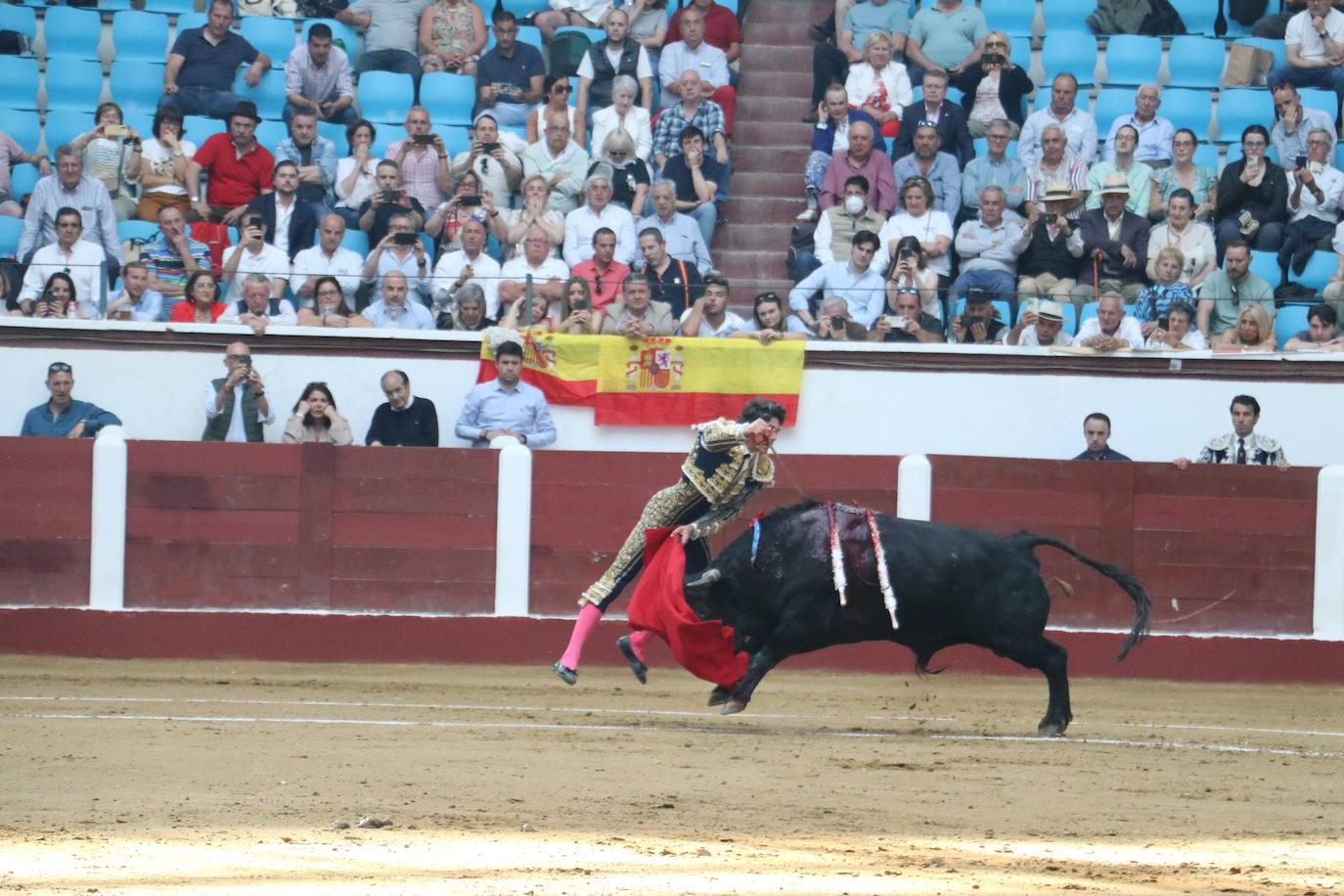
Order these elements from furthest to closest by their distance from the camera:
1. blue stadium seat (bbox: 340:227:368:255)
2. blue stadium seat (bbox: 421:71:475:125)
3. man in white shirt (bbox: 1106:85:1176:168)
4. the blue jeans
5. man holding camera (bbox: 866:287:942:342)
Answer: blue stadium seat (bbox: 421:71:475:125) < the blue jeans < man in white shirt (bbox: 1106:85:1176:168) < blue stadium seat (bbox: 340:227:368:255) < man holding camera (bbox: 866:287:942:342)

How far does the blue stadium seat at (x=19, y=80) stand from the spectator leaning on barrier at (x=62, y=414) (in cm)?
303

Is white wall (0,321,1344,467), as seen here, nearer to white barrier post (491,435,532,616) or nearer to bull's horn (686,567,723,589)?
white barrier post (491,435,532,616)

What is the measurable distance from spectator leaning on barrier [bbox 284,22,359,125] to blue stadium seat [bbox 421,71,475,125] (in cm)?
50

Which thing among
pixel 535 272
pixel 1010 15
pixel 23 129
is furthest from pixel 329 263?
pixel 1010 15

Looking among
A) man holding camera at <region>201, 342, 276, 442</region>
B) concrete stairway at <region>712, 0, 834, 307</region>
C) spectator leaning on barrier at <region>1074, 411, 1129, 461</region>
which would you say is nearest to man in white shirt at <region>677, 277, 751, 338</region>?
concrete stairway at <region>712, 0, 834, 307</region>

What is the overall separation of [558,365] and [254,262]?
6.21ft

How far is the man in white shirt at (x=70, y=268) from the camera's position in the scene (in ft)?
35.3

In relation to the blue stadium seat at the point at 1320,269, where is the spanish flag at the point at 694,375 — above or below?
below

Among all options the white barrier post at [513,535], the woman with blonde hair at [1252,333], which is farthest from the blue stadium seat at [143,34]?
the woman with blonde hair at [1252,333]

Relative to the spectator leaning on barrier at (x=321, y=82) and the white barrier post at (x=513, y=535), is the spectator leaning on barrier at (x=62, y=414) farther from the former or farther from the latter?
the spectator leaning on barrier at (x=321, y=82)

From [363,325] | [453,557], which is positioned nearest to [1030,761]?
[453,557]

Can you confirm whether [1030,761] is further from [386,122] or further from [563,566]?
[386,122]

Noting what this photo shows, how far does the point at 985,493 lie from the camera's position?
10.1 meters

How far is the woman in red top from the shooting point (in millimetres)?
10828
